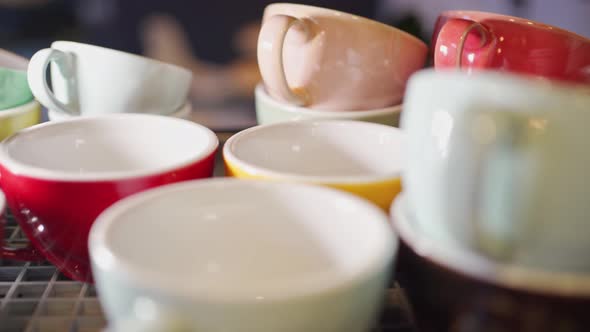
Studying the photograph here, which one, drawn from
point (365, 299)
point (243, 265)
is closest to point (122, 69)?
point (243, 265)

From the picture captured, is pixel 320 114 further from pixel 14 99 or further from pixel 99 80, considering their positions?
pixel 14 99

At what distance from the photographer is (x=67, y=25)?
2.57 feet

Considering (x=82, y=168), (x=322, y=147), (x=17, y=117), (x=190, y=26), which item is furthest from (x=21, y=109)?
(x=322, y=147)

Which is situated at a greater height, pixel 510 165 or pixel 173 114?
pixel 510 165

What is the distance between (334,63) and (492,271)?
0.37m

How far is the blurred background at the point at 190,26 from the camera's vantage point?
0.78 metres

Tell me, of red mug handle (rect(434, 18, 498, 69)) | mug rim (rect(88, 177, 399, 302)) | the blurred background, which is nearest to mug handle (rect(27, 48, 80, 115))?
the blurred background

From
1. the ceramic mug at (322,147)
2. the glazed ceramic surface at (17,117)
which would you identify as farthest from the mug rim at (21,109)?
the ceramic mug at (322,147)

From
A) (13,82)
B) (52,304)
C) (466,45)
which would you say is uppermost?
(466,45)

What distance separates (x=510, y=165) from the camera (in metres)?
0.30

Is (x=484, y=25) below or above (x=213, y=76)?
above

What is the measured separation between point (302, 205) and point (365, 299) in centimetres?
12

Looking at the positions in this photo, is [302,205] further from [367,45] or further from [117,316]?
[367,45]

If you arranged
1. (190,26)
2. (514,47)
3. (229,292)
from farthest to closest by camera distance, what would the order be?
(190,26), (514,47), (229,292)
